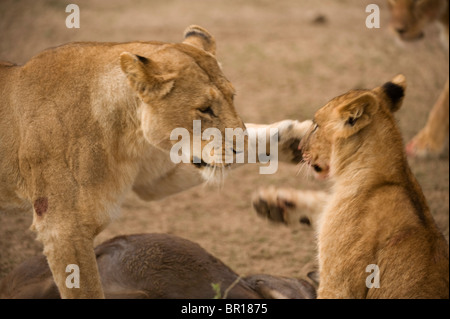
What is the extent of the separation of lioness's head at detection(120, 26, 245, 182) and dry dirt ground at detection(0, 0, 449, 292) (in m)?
A: 1.88

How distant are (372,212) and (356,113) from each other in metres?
0.51

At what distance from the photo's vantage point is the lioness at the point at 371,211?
10.9 ft

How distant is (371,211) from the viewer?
3.43m

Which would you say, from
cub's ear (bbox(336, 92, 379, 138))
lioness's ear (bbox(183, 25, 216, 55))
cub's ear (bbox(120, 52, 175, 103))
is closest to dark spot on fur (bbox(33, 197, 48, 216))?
cub's ear (bbox(120, 52, 175, 103))

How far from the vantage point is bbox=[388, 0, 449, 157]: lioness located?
6777 mm

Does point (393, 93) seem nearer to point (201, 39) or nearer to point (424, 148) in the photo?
point (201, 39)

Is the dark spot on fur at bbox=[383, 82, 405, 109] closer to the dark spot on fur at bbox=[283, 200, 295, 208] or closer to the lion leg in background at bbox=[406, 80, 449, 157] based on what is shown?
the dark spot on fur at bbox=[283, 200, 295, 208]

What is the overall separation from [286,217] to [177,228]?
1.94 metres

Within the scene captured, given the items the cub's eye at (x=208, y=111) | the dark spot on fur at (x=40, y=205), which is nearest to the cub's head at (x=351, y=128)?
the cub's eye at (x=208, y=111)

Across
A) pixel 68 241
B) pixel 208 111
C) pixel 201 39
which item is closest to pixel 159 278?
pixel 68 241

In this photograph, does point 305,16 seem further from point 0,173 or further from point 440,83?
point 0,173

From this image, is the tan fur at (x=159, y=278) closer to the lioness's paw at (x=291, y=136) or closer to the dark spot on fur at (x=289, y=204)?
the dark spot on fur at (x=289, y=204)

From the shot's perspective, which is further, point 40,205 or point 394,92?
point 394,92
